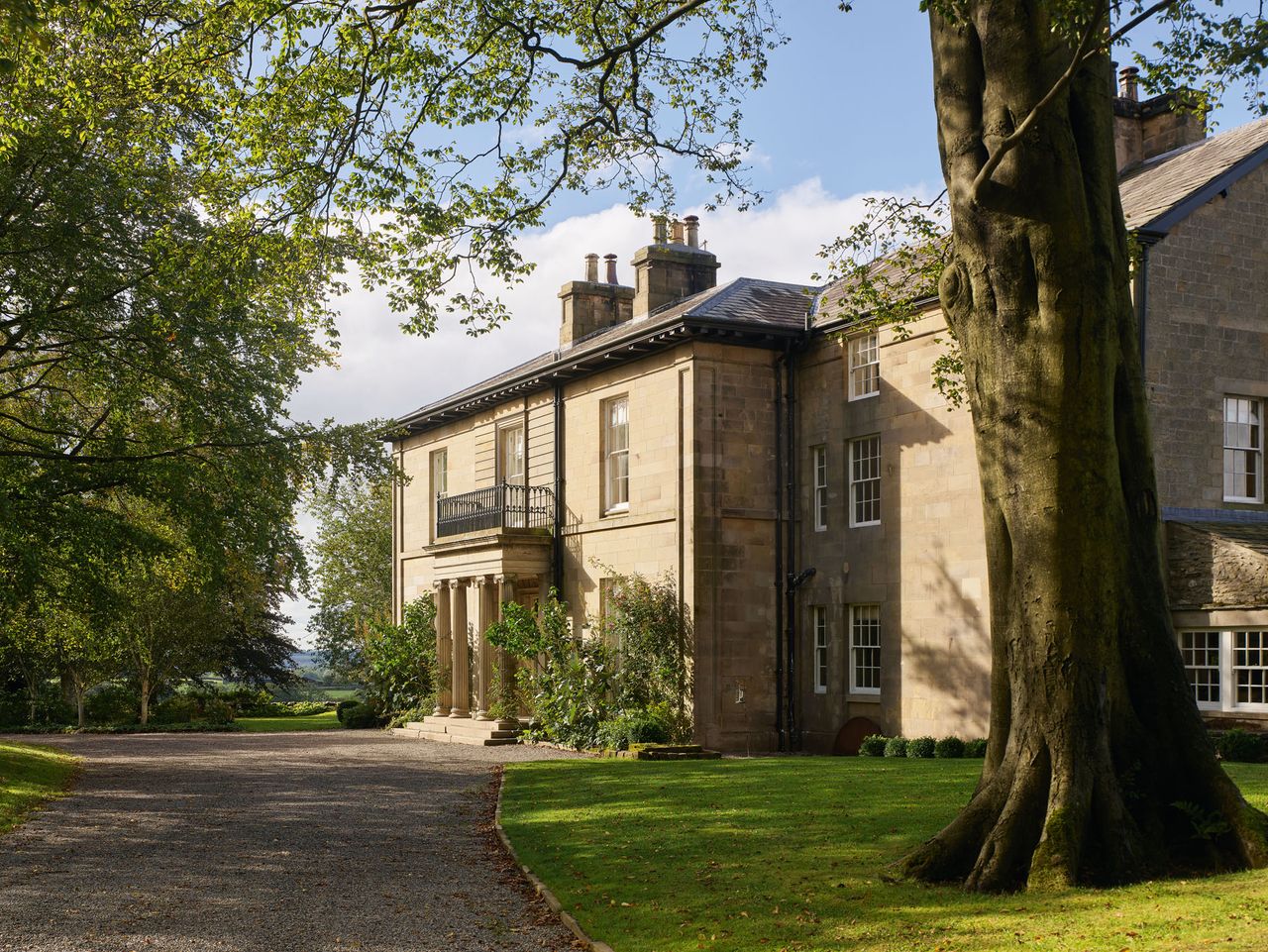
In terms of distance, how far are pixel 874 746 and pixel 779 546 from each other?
487 centimetres

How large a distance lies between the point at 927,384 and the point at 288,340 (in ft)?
37.1

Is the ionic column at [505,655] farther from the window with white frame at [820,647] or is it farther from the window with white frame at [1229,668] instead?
the window with white frame at [1229,668]

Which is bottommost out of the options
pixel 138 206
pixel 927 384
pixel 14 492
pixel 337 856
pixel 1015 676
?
pixel 337 856

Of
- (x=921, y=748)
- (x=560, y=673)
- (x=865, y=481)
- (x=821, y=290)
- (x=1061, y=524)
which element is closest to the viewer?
(x=1061, y=524)

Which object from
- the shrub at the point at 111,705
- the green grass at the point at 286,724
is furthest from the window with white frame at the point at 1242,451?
the shrub at the point at 111,705

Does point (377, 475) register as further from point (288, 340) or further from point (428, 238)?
point (428, 238)

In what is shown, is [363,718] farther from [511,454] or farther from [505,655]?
[511,454]

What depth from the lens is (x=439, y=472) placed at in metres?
39.0

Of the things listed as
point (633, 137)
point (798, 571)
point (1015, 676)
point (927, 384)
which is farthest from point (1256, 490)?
point (1015, 676)

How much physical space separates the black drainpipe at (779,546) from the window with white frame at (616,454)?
11.4 feet

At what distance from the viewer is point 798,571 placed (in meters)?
27.4

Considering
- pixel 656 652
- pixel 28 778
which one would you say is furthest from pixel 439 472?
pixel 28 778

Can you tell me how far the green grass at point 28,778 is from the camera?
1731 cm

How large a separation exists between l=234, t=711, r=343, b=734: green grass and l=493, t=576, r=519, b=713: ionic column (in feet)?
26.2
